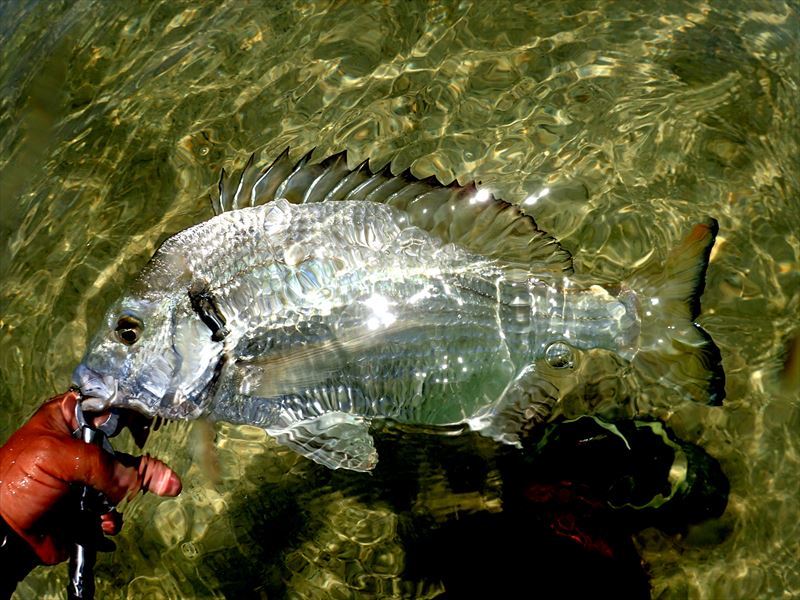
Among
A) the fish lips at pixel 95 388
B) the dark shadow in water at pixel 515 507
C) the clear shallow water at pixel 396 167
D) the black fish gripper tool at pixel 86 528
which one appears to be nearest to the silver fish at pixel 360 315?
the fish lips at pixel 95 388

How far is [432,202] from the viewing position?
10.9 feet

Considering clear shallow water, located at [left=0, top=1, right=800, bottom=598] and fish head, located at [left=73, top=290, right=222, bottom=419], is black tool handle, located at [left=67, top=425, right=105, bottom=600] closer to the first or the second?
fish head, located at [left=73, top=290, right=222, bottom=419]

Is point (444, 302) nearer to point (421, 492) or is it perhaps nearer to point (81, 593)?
point (421, 492)

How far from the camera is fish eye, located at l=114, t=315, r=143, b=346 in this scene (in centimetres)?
302

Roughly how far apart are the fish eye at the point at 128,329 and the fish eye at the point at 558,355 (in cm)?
158

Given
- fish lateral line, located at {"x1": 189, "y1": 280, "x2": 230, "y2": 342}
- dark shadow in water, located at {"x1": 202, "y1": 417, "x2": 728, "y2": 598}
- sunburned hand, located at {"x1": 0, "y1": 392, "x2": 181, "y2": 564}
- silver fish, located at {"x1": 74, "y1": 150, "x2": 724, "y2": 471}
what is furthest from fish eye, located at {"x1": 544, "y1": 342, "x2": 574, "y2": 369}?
sunburned hand, located at {"x1": 0, "y1": 392, "x2": 181, "y2": 564}

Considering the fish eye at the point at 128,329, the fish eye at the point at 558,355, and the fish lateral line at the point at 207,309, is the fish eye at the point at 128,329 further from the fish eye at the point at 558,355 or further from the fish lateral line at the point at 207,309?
the fish eye at the point at 558,355

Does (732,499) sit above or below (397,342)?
below

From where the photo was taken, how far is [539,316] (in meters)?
3.17

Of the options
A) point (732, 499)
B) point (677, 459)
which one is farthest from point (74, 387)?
point (732, 499)

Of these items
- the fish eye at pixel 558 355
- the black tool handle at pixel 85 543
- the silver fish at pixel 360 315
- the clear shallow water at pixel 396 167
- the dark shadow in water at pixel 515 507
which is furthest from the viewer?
the clear shallow water at pixel 396 167

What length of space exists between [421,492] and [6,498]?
1854mm

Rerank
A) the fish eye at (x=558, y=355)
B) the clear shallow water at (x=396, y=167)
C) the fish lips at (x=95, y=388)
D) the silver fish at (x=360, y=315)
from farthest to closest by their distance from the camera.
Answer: the clear shallow water at (x=396, y=167)
the fish eye at (x=558, y=355)
the silver fish at (x=360, y=315)
the fish lips at (x=95, y=388)

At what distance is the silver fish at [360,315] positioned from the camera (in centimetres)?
305
